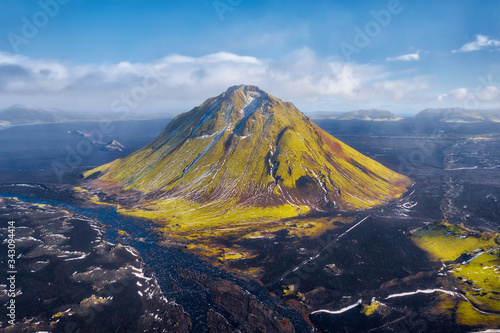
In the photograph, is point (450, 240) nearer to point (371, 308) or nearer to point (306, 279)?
point (371, 308)

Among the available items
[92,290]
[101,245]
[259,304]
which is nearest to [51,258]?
[101,245]

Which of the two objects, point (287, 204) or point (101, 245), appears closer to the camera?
point (101, 245)

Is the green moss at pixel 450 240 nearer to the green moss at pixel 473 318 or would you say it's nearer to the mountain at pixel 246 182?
the green moss at pixel 473 318

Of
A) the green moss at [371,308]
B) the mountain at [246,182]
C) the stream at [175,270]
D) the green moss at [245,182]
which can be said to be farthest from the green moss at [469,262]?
the green moss at [245,182]

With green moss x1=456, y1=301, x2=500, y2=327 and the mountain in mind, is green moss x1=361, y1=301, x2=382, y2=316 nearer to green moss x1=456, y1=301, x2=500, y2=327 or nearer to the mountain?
green moss x1=456, y1=301, x2=500, y2=327

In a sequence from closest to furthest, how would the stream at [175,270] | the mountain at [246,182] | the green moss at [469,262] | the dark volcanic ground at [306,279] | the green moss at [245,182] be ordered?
the dark volcanic ground at [306,279] < the green moss at [469,262] < the stream at [175,270] < the green moss at [245,182] < the mountain at [246,182]

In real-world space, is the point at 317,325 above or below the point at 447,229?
below

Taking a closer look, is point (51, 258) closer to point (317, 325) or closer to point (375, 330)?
point (317, 325)

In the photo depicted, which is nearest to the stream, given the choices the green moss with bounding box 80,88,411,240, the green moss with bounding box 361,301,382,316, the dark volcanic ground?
the dark volcanic ground

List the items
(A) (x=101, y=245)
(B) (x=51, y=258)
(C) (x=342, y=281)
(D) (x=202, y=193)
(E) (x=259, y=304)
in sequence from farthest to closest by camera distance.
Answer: (D) (x=202, y=193)
(A) (x=101, y=245)
(B) (x=51, y=258)
(C) (x=342, y=281)
(E) (x=259, y=304)
